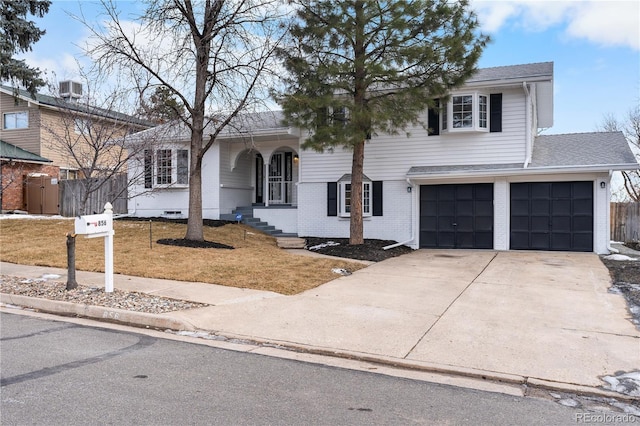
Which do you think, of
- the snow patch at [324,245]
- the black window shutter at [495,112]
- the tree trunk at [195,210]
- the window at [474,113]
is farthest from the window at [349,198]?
the tree trunk at [195,210]

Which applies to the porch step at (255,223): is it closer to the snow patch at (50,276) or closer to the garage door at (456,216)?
the garage door at (456,216)

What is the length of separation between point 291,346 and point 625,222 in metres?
19.1

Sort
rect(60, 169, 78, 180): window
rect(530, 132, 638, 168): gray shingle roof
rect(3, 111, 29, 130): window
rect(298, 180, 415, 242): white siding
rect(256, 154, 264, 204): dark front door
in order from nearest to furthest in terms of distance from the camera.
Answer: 1. rect(530, 132, 638, 168): gray shingle roof
2. rect(298, 180, 415, 242): white siding
3. rect(256, 154, 264, 204): dark front door
4. rect(3, 111, 29, 130): window
5. rect(60, 169, 78, 180): window

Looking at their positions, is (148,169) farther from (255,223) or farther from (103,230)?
(103,230)

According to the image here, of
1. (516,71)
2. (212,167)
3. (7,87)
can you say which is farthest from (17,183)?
(516,71)

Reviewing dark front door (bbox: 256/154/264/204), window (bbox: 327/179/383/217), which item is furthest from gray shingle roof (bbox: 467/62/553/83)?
dark front door (bbox: 256/154/264/204)

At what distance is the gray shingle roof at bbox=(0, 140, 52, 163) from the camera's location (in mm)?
24484

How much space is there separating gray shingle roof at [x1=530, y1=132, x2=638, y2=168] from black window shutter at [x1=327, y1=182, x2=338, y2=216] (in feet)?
22.7

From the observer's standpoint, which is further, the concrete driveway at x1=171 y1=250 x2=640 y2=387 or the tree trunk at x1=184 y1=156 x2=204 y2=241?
the tree trunk at x1=184 y1=156 x2=204 y2=241

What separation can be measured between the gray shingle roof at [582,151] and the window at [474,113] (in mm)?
1919

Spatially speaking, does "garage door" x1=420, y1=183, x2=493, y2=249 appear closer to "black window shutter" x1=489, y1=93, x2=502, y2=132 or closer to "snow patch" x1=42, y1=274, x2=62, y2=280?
"black window shutter" x1=489, y1=93, x2=502, y2=132

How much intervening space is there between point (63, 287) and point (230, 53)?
830 centimetres

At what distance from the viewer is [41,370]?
4949 millimetres

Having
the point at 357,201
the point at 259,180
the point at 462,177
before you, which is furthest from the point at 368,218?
the point at 259,180
